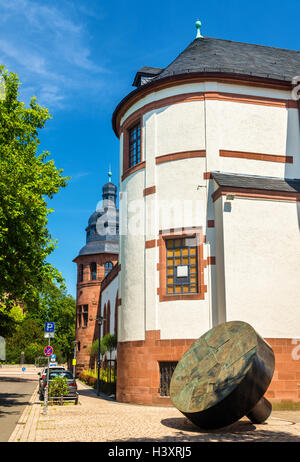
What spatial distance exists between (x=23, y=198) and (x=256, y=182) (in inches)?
336

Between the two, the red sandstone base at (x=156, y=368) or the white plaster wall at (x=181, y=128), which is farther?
the white plaster wall at (x=181, y=128)

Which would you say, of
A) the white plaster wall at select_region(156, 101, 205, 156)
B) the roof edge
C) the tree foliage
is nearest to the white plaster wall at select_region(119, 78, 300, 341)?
the white plaster wall at select_region(156, 101, 205, 156)

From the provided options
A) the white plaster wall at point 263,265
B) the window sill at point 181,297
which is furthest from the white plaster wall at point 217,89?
the window sill at point 181,297

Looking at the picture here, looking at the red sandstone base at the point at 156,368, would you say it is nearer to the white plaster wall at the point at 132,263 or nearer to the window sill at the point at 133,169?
the white plaster wall at the point at 132,263

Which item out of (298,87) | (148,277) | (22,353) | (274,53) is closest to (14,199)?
(148,277)

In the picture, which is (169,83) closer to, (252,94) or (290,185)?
(252,94)

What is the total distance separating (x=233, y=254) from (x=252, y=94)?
7.04 metres

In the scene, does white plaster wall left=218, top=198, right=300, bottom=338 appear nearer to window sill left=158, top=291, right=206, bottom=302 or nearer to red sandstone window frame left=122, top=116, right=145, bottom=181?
window sill left=158, top=291, right=206, bottom=302

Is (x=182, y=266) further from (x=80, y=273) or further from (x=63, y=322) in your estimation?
(x=63, y=322)

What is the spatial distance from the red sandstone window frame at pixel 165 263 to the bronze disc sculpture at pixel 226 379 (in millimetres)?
5316

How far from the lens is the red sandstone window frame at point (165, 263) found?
653 inches

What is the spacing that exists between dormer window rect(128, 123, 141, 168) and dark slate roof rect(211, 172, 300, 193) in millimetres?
4243

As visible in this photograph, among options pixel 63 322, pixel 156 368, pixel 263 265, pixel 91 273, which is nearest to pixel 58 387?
pixel 156 368

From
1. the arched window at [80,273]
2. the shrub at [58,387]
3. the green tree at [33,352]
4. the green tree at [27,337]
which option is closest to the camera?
the shrub at [58,387]
